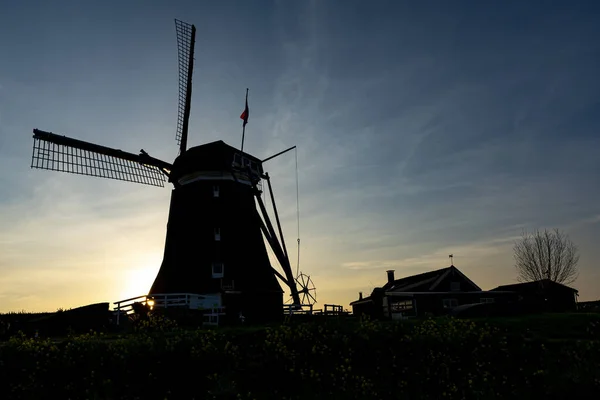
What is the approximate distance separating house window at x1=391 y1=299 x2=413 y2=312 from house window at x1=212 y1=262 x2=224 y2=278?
735 inches

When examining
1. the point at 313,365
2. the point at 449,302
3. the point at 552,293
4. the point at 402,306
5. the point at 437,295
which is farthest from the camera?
the point at 552,293

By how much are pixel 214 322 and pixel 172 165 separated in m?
12.7

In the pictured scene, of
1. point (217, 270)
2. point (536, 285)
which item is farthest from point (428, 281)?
point (217, 270)

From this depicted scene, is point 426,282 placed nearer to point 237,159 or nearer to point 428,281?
point 428,281

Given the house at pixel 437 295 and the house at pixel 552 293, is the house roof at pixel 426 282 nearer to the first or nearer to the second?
the house at pixel 437 295

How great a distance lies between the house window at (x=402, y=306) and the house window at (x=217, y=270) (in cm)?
1868

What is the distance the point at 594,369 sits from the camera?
1797 centimetres

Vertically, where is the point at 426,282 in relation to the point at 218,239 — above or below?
below

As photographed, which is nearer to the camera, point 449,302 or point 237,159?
point 237,159

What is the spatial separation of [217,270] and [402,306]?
1919cm

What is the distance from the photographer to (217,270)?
33.9 m

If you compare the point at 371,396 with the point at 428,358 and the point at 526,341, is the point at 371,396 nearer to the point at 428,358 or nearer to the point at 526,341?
the point at 428,358

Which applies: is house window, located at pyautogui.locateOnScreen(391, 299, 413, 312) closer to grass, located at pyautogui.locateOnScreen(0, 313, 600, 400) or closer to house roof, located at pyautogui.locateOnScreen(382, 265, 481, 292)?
house roof, located at pyautogui.locateOnScreen(382, 265, 481, 292)

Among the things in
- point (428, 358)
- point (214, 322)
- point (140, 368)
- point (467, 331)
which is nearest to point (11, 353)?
point (140, 368)
